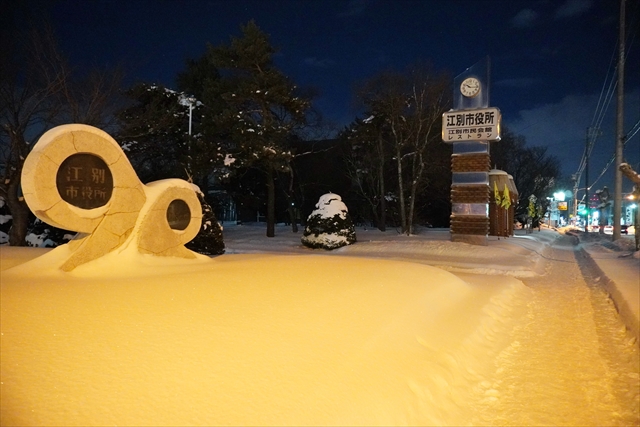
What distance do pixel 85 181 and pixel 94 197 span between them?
12.5 inches

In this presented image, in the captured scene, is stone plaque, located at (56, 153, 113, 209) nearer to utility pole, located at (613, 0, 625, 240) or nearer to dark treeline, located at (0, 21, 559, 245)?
dark treeline, located at (0, 21, 559, 245)

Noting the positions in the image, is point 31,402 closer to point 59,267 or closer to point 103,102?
point 59,267

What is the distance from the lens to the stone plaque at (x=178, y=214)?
31.0ft

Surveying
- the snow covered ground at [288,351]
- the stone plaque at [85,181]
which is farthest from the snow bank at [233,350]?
the stone plaque at [85,181]

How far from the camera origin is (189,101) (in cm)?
2502

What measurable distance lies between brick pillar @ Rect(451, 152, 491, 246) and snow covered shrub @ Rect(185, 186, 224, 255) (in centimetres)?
1035

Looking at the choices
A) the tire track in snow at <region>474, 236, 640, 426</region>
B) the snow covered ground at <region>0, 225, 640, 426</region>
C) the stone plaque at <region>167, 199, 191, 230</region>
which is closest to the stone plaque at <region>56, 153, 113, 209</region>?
the snow covered ground at <region>0, 225, 640, 426</region>

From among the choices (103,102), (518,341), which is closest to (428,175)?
(103,102)

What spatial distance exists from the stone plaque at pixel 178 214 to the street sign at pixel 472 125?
43.7ft

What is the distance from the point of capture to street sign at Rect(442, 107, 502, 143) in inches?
743

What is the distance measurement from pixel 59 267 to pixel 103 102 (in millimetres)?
11347

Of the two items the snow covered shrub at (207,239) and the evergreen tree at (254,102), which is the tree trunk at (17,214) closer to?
the snow covered shrub at (207,239)

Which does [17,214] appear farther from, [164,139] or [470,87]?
[470,87]

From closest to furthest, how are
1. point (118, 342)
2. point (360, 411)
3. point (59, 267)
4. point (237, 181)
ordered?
point (360, 411), point (118, 342), point (59, 267), point (237, 181)
